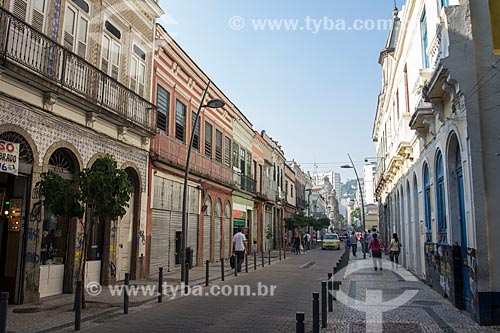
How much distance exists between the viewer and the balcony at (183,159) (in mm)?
17562

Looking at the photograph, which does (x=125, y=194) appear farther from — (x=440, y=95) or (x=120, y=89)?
(x=440, y=95)

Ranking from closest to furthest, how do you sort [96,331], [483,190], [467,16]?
[96,331] < [483,190] < [467,16]

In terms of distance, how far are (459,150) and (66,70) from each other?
10.1 metres

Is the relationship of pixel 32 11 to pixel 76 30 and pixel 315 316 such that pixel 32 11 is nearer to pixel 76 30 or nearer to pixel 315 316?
pixel 76 30

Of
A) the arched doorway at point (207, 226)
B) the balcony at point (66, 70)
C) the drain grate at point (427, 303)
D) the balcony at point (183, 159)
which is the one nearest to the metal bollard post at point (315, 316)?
the drain grate at point (427, 303)

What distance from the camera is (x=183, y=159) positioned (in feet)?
66.1

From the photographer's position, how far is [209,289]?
542 inches

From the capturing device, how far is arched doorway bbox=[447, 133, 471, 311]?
10258mm

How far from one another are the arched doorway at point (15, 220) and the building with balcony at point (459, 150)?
967cm

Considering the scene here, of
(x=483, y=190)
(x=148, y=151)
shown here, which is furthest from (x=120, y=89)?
(x=483, y=190)

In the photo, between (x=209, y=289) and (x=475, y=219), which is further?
(x=209, y=289)

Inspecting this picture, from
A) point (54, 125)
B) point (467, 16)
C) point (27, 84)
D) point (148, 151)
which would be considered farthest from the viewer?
point (148, 151)

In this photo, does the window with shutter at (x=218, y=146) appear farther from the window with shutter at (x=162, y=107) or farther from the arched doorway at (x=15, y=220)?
the arched doorway at (x=15, y=220)

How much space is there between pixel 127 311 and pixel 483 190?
774 cm
